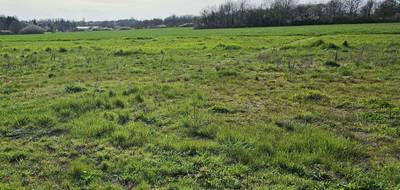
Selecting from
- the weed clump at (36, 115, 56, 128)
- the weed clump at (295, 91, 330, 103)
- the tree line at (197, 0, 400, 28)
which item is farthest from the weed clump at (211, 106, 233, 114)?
the tree line at (197, 0, 400, 28)

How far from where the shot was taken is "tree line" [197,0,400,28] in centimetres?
7494

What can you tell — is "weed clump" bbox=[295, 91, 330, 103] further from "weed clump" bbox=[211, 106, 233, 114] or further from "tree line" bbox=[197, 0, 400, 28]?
"tree line" bbox=[197, 0, 400, 28]

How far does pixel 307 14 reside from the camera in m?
84.3

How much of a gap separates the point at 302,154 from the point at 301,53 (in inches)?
658

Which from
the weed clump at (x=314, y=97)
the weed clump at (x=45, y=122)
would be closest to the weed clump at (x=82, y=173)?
the weed clump at (x=45, y=122)

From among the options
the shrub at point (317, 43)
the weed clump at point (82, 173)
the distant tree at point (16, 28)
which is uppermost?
the distant tree at point (16, 28)

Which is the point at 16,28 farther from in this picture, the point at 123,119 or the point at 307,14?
the point at 123,119

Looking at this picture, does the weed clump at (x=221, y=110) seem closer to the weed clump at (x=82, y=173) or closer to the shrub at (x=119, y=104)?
the shrub at (x=119, y=104)

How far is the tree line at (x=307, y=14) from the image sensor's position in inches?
2950

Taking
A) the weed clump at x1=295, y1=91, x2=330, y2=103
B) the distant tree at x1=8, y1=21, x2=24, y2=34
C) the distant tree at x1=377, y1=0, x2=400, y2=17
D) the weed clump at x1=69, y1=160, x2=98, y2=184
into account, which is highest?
the distant tree at x1=377, y1=0, x2=400, y2=17

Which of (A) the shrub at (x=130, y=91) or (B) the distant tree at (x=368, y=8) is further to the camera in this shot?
(B) the distant tree at (x=368, y=8)

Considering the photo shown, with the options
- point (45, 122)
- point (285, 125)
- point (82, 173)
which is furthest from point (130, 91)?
point (82, 173)

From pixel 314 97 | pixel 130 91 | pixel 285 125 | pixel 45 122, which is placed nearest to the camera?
pixel 285 125

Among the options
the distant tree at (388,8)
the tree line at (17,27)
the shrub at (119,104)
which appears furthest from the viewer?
the tree line at (17,27)
